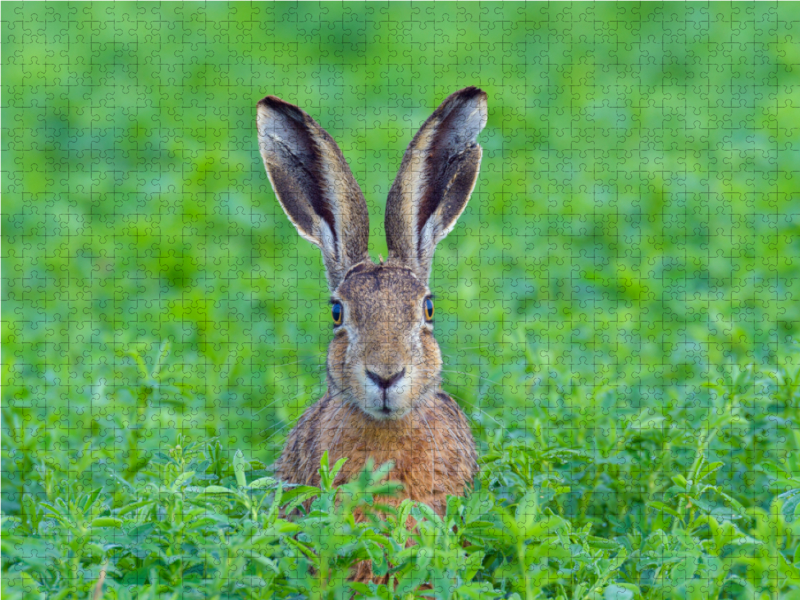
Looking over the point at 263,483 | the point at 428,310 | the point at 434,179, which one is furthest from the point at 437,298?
the point at 263,483

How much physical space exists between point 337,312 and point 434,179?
0.83 metres

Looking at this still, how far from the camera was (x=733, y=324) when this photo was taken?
6.12 metres

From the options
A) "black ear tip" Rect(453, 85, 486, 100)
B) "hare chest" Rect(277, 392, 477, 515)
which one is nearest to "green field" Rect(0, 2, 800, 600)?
"hare chest" Rect(277, 392, 477, 515)

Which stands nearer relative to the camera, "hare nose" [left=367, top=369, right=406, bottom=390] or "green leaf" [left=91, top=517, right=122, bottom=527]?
"green leaf" [left=91, top=517, right=122, bottom=527]

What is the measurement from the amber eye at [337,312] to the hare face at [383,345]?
2 cm

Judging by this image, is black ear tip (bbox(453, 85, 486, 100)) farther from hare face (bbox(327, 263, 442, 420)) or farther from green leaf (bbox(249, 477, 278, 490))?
green leaf (bbox(249, 477, 278, 490))

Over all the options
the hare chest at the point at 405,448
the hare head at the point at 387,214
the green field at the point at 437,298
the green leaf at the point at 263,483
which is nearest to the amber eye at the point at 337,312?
the hare head at the point at 387,214

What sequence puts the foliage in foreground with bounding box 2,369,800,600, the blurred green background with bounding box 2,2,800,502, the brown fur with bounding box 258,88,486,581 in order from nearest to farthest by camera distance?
the foliage in foreground with bounding box 2,369,800,600 < the brown fur with bounding box 258,88,486,581 < the blurred green background with bounding box 2,2,800,502

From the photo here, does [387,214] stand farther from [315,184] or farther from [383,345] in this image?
[383,345]

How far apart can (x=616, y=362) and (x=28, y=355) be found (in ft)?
10.9

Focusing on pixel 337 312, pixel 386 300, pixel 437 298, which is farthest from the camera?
pixel 437 298

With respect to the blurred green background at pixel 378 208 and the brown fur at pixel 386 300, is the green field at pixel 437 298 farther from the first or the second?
the brown fur at pixel 386 300

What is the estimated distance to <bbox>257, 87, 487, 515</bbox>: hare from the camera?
13.8 feet

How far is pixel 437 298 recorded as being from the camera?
21.2 feet
